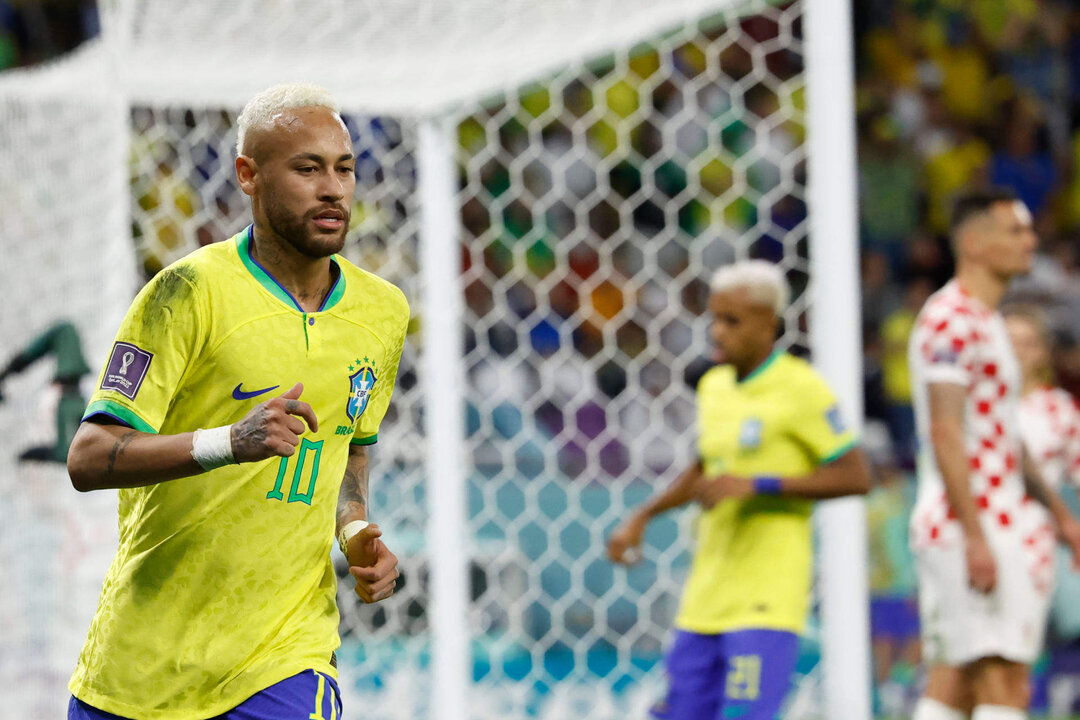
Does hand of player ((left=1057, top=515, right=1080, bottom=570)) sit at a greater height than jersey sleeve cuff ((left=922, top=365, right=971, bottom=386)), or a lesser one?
lesser

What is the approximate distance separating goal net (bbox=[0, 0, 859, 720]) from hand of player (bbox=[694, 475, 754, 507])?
3.95 ft

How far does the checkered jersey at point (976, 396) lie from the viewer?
12.1 feet

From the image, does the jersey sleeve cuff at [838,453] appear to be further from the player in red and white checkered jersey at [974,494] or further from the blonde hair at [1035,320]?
the blonde hair at [1035,320]

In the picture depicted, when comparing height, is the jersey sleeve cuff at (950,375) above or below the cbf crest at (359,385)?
above

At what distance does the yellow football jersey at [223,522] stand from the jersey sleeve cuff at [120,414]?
0.09 meters

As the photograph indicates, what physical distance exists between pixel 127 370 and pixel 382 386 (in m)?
0.50

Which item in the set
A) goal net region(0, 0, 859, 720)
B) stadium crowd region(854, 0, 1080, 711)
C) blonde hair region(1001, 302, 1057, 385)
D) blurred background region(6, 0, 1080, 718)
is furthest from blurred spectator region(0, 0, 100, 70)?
blonde hair region(1001, 302, 1057, 385)

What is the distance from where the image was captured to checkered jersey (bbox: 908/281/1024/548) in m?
3.70

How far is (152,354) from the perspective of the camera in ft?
6.10

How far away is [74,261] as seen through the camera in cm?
404

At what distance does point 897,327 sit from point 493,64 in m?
4.77

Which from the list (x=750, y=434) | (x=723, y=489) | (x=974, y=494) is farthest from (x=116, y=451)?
→ (x=974, y=494)

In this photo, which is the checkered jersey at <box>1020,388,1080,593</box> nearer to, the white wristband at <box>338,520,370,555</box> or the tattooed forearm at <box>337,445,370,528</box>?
the tattooed forearm at <box>337,445,370,528</box>

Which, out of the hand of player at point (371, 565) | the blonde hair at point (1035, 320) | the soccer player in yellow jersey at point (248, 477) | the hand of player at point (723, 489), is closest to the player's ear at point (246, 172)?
the soccer player in yellow jersey at point (248, 477)
